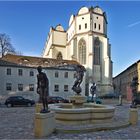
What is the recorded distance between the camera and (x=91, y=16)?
70.6m

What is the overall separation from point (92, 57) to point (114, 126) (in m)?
54.4

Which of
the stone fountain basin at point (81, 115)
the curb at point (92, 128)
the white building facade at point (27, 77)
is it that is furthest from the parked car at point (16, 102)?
the curb at point (92, 128)

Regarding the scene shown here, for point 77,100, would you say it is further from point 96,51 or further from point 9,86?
point 96,51

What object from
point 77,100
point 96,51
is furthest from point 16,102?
point 96,51

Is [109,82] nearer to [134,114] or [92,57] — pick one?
[92,57]

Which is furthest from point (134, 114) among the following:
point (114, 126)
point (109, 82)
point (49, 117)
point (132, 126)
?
point (109, 82)

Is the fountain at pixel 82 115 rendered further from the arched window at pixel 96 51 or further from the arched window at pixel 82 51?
the arched window at pixel 96 51

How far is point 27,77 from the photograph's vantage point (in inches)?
1987

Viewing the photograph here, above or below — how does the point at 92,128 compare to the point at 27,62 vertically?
below

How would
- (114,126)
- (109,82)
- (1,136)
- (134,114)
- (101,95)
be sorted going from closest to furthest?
1. (1,136)
2. (114,126)
3. (134,114)
4. (101,95)
5. (109,82)

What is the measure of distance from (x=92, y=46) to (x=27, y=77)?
2388 cm

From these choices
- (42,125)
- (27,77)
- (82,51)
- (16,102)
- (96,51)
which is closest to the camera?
(42,125)

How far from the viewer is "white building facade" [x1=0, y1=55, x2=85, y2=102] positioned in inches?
1903

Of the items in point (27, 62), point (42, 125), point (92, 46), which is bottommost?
point (42, 125)
